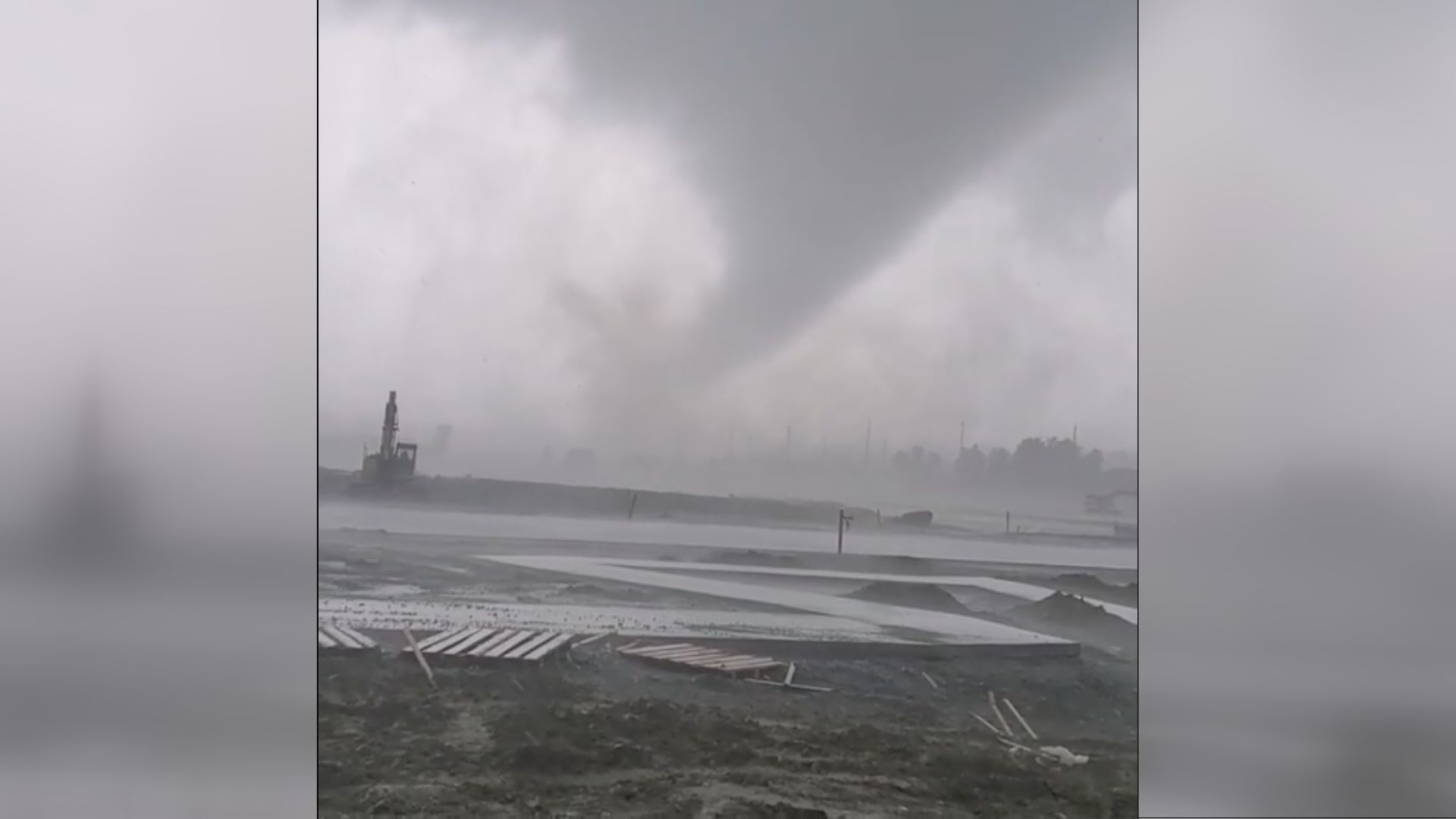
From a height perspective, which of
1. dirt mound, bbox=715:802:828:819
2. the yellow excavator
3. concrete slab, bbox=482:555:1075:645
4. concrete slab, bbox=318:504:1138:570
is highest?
the yellow excavator

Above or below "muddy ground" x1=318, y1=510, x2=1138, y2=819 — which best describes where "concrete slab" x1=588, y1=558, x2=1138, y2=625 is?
above

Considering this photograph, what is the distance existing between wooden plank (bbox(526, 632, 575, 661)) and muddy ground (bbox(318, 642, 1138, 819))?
0.07 ft

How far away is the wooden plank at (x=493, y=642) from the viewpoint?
1604 millimetres

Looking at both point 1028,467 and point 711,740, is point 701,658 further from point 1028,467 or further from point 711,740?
point 1028,467

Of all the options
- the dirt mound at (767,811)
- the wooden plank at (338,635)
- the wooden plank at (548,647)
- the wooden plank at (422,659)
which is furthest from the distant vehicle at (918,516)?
the wooden plank at (338,635)

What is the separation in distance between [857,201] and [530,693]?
3.81ft

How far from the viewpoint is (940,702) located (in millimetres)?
1630

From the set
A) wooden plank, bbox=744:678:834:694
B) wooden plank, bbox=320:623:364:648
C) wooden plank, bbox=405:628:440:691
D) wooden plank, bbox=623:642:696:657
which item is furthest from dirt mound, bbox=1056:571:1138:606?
wooden plank, bbox=320:623:364:648

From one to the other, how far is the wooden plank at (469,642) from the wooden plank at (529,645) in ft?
0.18

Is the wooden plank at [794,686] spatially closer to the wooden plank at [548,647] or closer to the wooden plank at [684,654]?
the wooden plank at [684,654]

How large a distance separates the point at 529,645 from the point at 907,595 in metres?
0.75

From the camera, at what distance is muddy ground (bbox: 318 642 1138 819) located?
5.23ft

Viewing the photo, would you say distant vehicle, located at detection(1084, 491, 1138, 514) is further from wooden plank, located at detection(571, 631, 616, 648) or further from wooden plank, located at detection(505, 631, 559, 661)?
wooden plank, located at detection(505, 631, 559, 661)

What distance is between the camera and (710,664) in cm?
162
